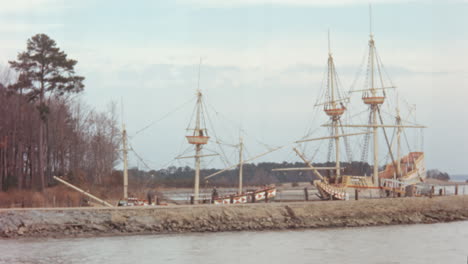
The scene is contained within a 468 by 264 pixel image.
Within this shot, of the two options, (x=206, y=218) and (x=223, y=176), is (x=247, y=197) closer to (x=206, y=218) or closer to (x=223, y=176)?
(x=206, y=218)

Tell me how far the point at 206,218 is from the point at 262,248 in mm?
10579

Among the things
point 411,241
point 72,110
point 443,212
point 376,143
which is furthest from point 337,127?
point 72,110

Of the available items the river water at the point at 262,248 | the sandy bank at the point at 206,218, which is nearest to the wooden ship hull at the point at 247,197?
the sandy bank at the point at 206,218

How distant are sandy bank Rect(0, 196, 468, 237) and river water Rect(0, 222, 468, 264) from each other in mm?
2001

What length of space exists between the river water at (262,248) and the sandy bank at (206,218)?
200 centimetres

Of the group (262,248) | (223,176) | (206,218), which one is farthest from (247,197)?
(223,176)

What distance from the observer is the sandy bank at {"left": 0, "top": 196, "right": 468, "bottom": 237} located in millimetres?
46656

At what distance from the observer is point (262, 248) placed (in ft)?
128

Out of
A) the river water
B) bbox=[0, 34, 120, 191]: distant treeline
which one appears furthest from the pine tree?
the river water

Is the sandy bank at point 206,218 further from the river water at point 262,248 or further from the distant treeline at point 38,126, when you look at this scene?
the distant treeline at point 38,126

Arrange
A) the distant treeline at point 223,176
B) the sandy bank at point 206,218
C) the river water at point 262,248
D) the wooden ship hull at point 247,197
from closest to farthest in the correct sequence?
1. the river water at point 262,248
2. the sandy bank at point 206,218
3. the wooden ship hull at point 247,197
4. the distant treeline at point 223,176

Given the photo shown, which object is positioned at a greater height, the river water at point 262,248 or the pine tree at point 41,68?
the pine tree at point 41,68

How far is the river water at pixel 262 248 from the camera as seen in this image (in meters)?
35.3

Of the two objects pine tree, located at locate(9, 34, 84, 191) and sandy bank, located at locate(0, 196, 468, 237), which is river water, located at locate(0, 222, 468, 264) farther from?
pine tree, located at locate(9, 34, 84, 191)
